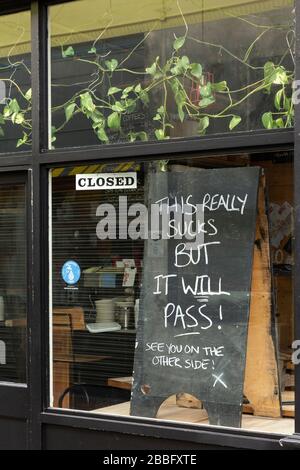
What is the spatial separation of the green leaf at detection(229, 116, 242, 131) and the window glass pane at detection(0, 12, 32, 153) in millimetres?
1471

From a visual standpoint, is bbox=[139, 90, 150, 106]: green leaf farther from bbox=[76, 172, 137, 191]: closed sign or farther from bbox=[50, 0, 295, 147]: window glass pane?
bbox=[76, 172, 137, 191]: closed sign

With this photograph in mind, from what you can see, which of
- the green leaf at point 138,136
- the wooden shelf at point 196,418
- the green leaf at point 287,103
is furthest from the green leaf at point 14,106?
the wooden shelf at point 196,418

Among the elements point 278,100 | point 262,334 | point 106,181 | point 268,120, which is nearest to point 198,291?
point 262,334

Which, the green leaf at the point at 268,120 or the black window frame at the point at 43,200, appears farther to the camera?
the black window frame at the point at 43,200

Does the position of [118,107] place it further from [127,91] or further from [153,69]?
[153,69]

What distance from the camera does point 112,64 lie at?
5.04 meters

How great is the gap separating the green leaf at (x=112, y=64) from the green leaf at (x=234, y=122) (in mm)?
A: 934

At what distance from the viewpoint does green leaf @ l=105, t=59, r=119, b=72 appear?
5027 mm

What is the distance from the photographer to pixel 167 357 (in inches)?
185

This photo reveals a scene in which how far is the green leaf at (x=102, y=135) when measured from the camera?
500 centimetres

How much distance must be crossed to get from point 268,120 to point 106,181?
1152mm

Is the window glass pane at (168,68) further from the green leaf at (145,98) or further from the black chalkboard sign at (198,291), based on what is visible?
the black chalkboard sign at (198,291)

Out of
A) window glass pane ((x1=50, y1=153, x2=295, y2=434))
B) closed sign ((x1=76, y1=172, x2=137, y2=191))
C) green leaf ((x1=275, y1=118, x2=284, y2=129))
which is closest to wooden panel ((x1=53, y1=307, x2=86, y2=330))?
window glass pane ((x1=50, y1=153, x2=295, y2=434))
